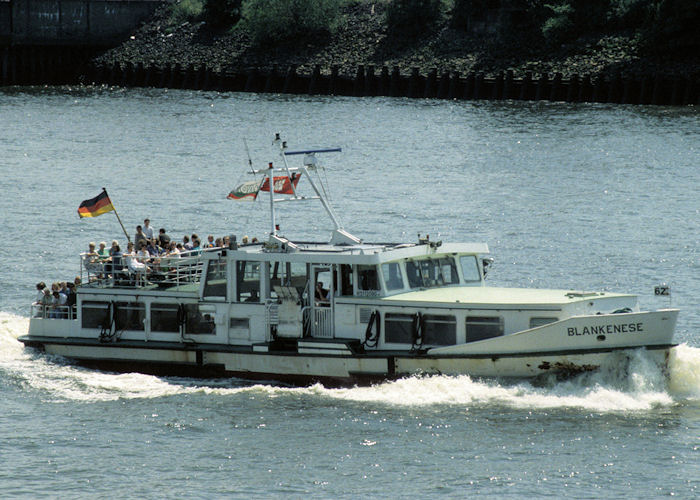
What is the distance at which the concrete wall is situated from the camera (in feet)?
411

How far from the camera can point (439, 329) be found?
104 feet

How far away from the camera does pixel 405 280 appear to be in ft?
107

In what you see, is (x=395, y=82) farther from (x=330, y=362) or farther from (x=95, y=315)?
(x=330, y=362)

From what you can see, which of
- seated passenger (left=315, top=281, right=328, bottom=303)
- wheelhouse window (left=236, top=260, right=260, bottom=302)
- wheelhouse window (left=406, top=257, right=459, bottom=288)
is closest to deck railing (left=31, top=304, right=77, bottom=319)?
wheelhouse window (left=236, top=260, right=260, bottom=302)

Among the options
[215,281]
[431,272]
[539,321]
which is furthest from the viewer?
[215,281]

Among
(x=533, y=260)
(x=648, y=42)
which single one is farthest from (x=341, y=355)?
(x=648, y=42)

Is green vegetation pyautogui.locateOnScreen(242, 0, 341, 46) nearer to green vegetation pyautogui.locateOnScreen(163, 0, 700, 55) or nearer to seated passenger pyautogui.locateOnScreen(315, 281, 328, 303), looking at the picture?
green vegetation pyautogui.locateOnScreen(163, 0, 700, 55)

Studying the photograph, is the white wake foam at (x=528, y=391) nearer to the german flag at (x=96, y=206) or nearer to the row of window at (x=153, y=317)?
the row of window at (x=153, y=317)

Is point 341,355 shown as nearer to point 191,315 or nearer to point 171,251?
point 191,315

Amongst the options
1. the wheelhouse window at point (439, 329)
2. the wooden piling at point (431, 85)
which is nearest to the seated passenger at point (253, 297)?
the wheelhouse window at point (439, 329)

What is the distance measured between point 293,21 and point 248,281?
305 ft

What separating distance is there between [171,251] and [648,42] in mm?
70284

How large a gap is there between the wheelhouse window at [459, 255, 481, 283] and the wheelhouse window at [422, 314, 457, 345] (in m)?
2.33

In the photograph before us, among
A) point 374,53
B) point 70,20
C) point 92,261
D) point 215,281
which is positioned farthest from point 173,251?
point 70,20
